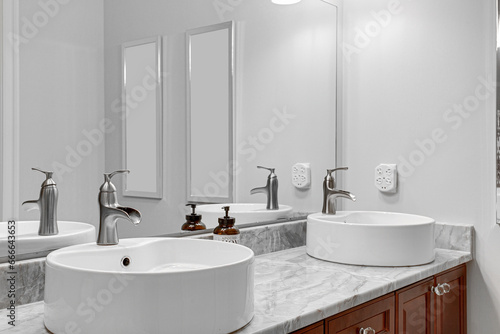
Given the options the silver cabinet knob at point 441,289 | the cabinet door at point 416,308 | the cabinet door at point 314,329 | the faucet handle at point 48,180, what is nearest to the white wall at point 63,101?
the faucet handle at point 48,180

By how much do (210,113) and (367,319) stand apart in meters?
0.81

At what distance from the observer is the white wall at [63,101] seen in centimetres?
117

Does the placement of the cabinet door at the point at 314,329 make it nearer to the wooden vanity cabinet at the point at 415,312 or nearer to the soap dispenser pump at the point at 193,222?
the wooden vanity cabinet at the point at 415,312

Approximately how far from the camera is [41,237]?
1180 millimetres

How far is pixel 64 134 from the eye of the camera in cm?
124

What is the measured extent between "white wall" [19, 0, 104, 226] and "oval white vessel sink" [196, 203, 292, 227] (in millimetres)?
419

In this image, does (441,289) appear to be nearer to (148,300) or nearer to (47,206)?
(148,300)

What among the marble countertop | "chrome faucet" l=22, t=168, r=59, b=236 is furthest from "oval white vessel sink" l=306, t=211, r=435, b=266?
"chrome faucet" l=22, t=168, r=59, b=236

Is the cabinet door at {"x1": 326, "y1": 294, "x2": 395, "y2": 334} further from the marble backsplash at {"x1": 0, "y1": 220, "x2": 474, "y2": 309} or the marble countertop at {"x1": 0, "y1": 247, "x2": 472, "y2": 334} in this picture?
the marble backsplash at {"x1": 0, "y1": 220, "x2": 474, "y2": 309}

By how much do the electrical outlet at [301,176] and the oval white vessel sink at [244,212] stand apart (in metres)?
0.10

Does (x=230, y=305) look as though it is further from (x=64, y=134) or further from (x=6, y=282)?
(x=64, y=134)

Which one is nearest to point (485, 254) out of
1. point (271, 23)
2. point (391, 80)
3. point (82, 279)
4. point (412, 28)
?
point (391, 80)

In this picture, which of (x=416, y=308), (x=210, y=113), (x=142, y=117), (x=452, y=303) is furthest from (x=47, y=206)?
(x=452, y=303)

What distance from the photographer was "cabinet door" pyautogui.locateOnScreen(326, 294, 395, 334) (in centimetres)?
118
